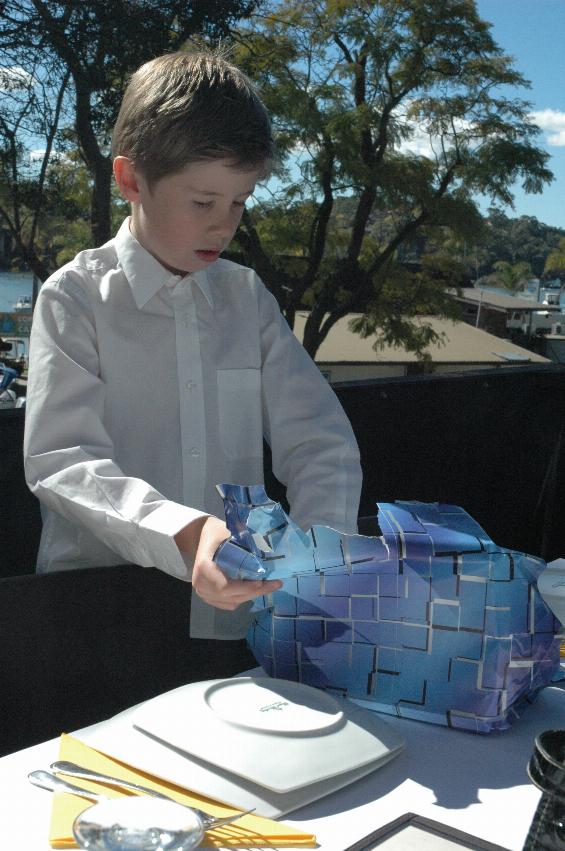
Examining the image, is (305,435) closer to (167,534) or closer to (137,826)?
(167,534)

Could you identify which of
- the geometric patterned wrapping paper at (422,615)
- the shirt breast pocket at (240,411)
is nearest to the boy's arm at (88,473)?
the geometric patterned wrapping paper at (422,615)

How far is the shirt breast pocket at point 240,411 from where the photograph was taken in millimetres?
1389

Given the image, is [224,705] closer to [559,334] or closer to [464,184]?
[464,184]

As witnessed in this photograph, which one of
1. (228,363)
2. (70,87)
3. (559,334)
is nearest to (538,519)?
(70,87)

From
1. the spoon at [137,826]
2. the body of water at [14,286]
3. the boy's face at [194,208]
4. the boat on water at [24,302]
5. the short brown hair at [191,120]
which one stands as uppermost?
→ the short brown hair at [191,120]

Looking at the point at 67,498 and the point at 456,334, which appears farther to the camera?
the point at 456,334

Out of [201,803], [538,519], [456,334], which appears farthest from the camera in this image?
[456,334]

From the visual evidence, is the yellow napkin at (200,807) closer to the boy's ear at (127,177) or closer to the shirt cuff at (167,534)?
the shirt cuff at (167,534)

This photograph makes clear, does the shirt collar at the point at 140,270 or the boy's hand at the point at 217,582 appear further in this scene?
the shirt collar at the point at 140,270

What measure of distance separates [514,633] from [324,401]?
0.52 metres

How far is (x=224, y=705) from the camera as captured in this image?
0.93m

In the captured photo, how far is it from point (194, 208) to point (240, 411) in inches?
12.7

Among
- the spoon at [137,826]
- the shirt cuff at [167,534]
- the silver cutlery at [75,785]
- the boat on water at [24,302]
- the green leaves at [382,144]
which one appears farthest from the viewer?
the green leaves at [382,144]

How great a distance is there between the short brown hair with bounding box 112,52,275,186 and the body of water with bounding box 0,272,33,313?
158 centimetres
